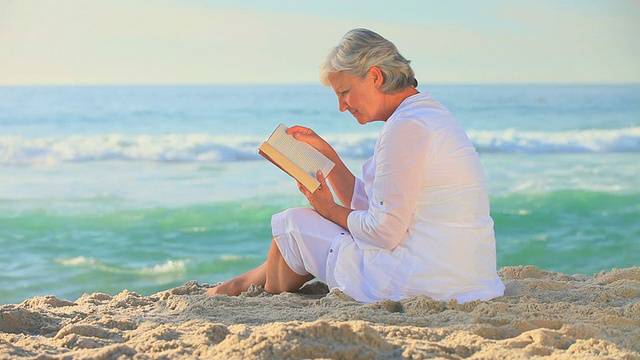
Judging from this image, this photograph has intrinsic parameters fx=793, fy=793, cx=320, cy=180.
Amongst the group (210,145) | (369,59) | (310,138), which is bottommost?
(310,138)

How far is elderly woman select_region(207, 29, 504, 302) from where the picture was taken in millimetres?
2570

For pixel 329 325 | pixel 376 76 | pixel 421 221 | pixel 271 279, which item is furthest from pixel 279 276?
pixel 329 325

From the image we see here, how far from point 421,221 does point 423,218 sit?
1 centimetres

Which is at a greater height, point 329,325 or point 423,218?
point 423,218

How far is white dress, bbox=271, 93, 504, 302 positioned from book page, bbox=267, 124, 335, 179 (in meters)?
0.16

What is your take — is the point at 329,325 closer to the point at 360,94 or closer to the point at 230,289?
the point at 360,94

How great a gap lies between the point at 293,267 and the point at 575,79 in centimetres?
1704

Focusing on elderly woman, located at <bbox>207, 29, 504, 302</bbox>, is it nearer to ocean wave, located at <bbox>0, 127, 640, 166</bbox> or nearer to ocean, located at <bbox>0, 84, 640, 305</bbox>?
ocean, located at <bbox>0, 84, 640, 305</bbox>

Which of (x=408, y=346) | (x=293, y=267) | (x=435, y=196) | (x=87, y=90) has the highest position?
(x=87, y=90)

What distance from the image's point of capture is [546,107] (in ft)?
57.6

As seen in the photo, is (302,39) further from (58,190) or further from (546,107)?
(58,190)

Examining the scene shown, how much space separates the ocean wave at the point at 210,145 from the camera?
39.5 feet

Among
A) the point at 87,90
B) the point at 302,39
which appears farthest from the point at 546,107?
the point at 87,90

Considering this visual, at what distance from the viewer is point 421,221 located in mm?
2641
